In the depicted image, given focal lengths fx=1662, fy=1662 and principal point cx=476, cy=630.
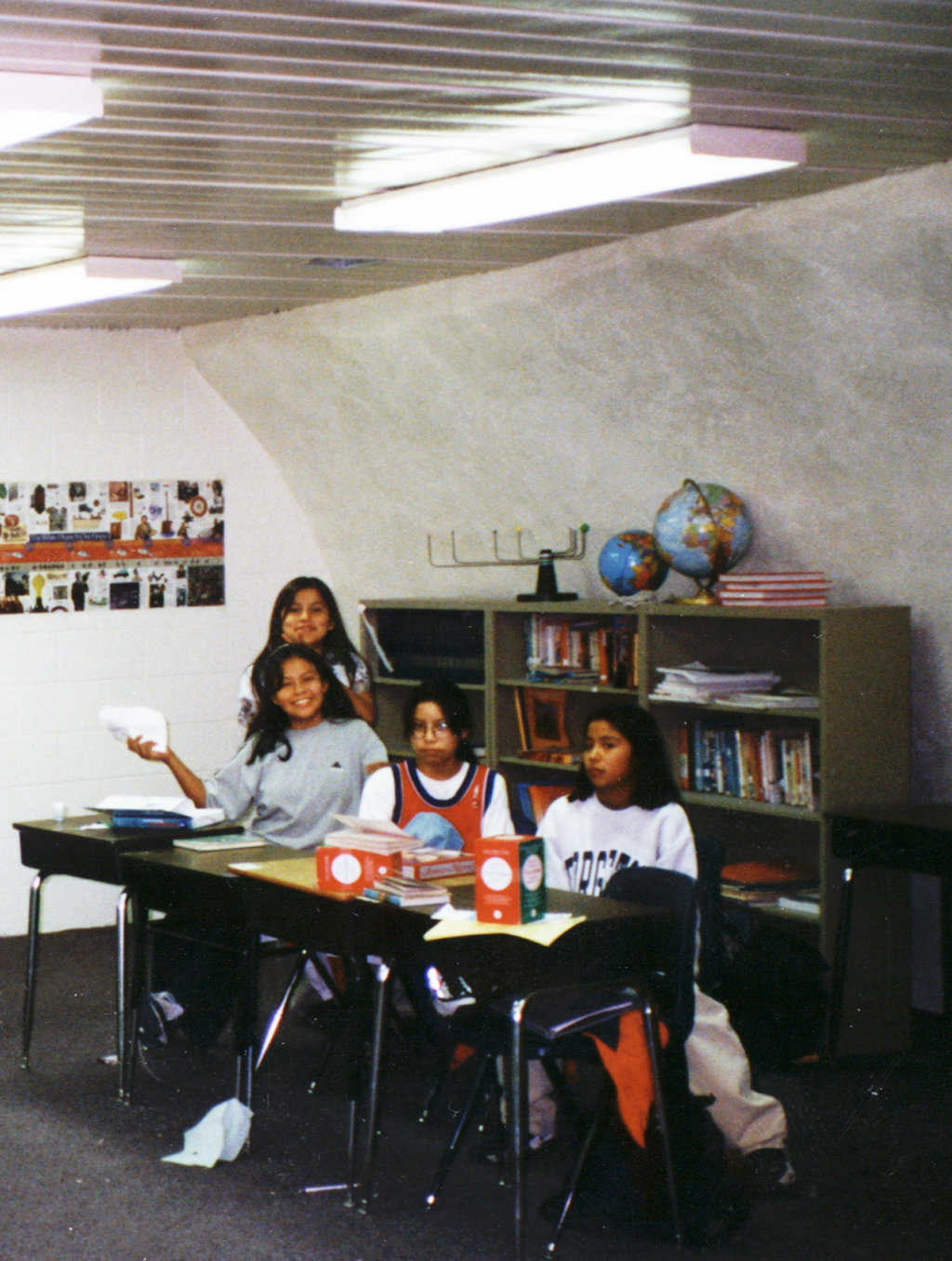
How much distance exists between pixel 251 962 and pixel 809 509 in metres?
2.64

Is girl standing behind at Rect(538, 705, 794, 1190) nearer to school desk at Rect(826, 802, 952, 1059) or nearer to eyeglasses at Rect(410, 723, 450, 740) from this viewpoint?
eyeglasses at Rect(410, 723, 450, 740)

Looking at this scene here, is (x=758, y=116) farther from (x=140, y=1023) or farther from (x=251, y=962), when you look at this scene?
(x=140, y=1023)

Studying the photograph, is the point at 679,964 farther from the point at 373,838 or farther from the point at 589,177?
the point at 589,177

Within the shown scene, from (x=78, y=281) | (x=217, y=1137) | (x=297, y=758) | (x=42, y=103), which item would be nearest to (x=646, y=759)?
(x=297, y=758)

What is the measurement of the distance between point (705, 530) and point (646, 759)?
1.57 m

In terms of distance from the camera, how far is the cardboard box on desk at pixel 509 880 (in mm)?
3838

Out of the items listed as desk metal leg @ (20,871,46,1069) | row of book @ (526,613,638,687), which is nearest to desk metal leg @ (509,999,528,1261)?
desk metal leg @ (20,871,46,1069)

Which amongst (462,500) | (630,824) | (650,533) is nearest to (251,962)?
(630,824)

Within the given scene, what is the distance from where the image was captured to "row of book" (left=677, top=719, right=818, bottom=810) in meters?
5.87

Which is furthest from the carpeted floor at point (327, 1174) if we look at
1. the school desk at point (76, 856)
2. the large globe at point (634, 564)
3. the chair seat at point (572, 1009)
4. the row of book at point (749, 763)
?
the large globe at point (634, 564)

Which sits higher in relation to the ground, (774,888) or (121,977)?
(774,888)

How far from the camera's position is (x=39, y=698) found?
799cm

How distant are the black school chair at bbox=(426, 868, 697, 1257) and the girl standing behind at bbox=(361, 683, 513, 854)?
874 millimetres

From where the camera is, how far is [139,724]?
215 inches
